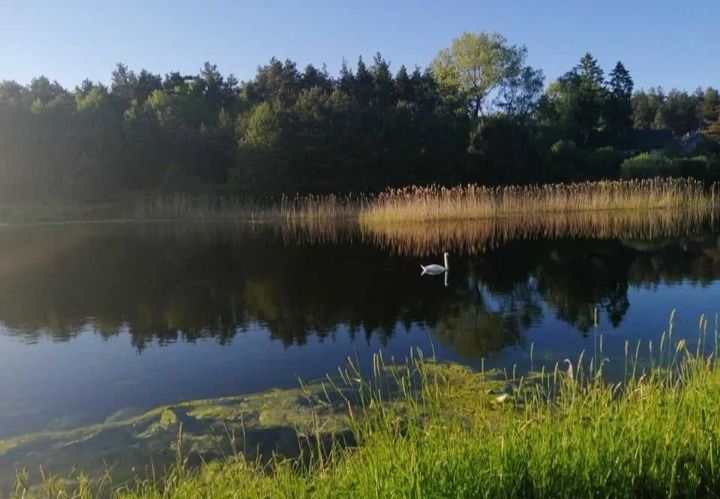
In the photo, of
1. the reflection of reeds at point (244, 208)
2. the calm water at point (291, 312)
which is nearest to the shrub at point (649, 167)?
the reflection of reeds at point (244, 208)

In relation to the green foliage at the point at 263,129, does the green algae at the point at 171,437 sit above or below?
below

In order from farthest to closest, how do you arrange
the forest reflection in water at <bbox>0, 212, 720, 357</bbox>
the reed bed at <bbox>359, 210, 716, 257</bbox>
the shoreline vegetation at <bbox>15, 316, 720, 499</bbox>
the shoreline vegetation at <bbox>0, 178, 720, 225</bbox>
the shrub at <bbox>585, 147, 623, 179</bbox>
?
the shrub at <bbox>585, 147, 623, 179</bbox> < the shoreline vegetation at <bbox>0, 178, 720, 225</bbox> < the reed bed at <bbox>359, 210, 716, 257</bbox> < the forest reflection in water at <bbox>0, 212, 720, 357</bbox> < the shoreline vegetation at <bbox>15, 316, 720, 499</bbox>

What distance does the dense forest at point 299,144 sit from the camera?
94.2 feet

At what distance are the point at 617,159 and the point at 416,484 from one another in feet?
109

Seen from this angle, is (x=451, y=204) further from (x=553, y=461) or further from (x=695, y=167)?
(x=553, y=461)

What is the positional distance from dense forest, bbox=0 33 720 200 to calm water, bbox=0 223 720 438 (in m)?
13.3

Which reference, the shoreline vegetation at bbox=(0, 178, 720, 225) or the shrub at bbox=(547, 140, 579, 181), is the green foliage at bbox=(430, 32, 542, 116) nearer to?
the shrub at bbox=(547, 140, 579, 181)

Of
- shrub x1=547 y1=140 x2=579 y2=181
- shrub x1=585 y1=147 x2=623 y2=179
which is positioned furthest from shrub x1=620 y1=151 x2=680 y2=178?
shrub x1=547 y1=140 x2=579 y2=181

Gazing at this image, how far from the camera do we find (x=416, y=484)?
267 cm

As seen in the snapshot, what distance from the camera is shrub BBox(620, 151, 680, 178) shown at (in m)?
28.1

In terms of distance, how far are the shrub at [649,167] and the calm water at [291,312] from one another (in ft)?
42.4

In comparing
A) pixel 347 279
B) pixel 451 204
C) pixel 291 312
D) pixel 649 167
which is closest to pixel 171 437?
pixel 291 312

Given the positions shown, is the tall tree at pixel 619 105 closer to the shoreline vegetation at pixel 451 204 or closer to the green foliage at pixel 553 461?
the shoreline vegetation at pixel 451 204

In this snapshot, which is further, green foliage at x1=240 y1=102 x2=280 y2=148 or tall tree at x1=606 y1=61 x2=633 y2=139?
tall tree at x1=606 y1=61 x2=633 y2=139
